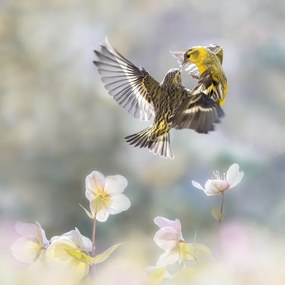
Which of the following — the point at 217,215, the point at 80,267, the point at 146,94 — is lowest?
the point at 80,267

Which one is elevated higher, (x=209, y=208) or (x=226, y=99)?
(x=226, y=99)

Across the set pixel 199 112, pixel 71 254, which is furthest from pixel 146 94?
pixel 71 254

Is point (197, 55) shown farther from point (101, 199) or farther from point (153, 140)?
point (101, 199)

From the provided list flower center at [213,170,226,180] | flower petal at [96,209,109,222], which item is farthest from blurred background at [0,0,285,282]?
flower petal at [96,209,109,222]

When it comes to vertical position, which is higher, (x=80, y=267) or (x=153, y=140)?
(x=153, y=140)

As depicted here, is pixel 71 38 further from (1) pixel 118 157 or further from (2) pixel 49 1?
(1) pixel 118 157

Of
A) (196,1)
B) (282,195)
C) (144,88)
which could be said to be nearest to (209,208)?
Result: (282,195)
